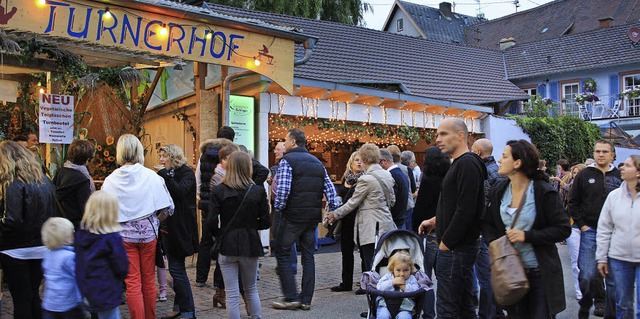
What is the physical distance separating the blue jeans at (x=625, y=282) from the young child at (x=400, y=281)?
168 cm

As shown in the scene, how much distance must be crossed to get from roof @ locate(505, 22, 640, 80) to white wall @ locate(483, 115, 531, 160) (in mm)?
12775

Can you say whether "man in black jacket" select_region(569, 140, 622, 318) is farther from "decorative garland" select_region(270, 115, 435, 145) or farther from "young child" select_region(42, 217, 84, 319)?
"decorative garland" select_region(270, 115, 435, 145)

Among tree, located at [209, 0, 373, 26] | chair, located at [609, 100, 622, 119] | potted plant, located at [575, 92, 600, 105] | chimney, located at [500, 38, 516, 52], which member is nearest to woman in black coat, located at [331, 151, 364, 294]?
tree, located at [209, 0, 373, 26]

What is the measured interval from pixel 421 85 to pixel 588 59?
14.1 m

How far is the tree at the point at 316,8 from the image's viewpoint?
89.9ft

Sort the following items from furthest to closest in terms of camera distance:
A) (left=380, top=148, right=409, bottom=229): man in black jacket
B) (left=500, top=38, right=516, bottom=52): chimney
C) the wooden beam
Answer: (left=500, top=38, right=516, bottom=52): chimney
the wooden beam
(left=380, top=148, right=409, bottom=229): man in black jacket

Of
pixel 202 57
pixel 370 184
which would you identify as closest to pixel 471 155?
pixel 370 184

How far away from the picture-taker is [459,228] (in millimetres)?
4609

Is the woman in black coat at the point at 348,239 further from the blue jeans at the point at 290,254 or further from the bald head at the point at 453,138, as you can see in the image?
the bald head at the point at 453,138

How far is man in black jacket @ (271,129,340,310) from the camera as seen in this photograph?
6.62 m

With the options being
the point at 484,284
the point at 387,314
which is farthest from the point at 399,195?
the point at 387,314

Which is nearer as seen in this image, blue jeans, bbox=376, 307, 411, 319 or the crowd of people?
the crowd of people

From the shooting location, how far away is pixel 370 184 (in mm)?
7062

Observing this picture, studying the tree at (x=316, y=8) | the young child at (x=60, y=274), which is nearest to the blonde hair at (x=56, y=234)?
the young child at (x=60, y=274)
